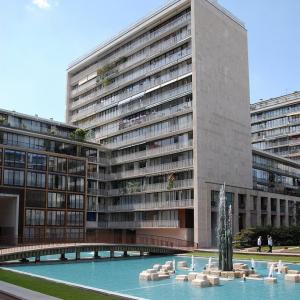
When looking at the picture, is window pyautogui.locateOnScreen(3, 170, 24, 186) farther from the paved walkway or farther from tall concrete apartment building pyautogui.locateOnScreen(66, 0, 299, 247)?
the paved walkway

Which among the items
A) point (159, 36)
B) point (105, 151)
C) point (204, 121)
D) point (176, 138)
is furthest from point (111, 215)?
point (159, 36)

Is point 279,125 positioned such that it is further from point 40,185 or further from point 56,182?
point 40,185

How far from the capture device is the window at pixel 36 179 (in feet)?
214

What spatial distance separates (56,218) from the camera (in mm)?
67625

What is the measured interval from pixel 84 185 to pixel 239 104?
2740cm

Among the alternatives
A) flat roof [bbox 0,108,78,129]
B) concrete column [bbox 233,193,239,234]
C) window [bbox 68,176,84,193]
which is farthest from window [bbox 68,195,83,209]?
concrete column [bbox 233,193,239,234]

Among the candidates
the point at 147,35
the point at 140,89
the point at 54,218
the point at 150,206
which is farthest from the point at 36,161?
the point at 147,35

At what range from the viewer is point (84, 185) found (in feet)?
240

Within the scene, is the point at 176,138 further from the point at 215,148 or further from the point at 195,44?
the point at 195,44

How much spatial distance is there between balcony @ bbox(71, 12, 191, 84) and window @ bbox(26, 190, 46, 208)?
30291 mm

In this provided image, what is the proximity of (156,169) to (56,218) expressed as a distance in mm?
16788

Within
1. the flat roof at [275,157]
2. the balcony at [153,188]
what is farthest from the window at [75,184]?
the flat roof at [275,157]

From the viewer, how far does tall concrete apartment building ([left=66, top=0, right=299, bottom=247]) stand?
6819cm

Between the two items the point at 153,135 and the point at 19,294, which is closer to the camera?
the point at 19,294
